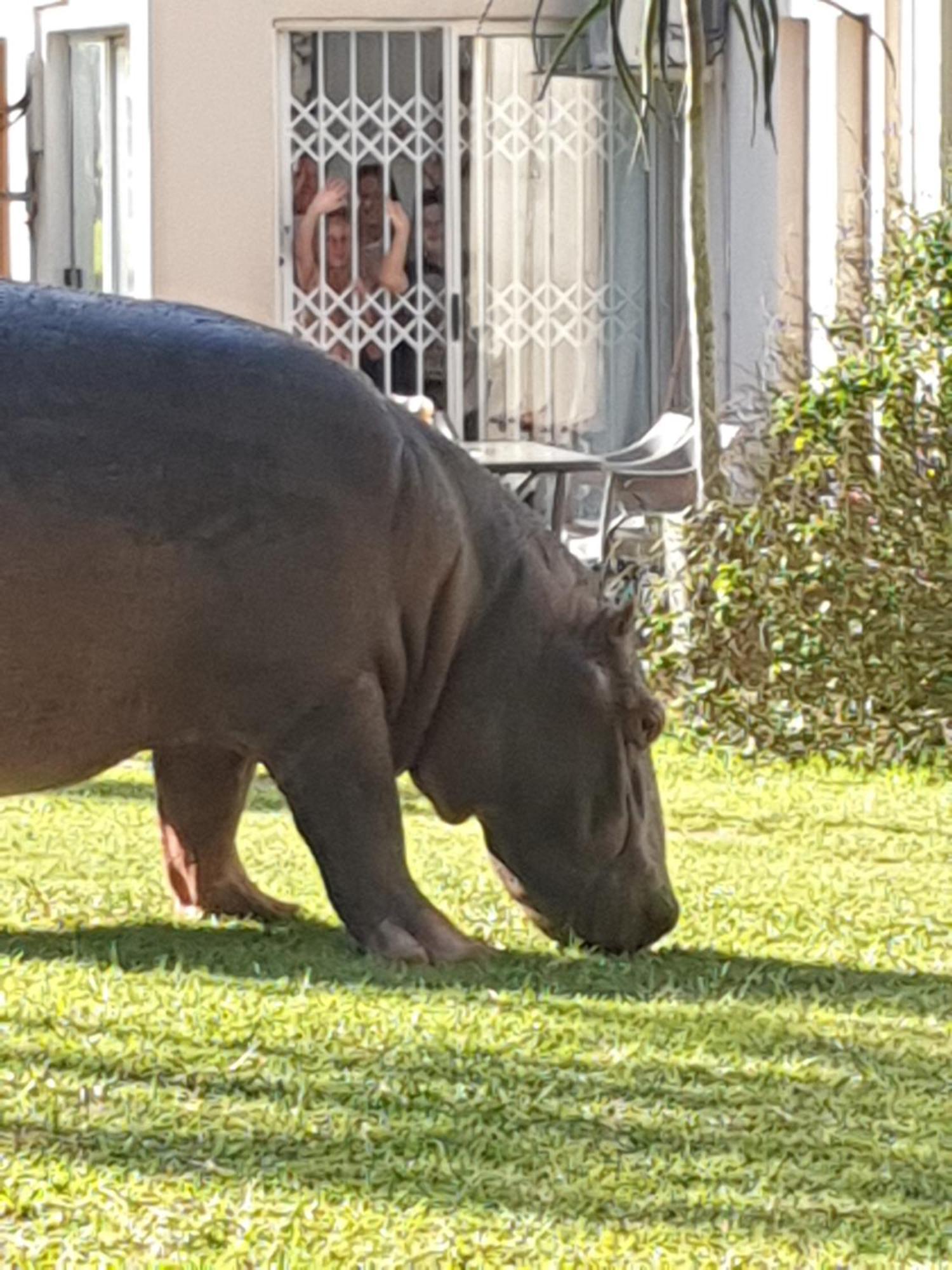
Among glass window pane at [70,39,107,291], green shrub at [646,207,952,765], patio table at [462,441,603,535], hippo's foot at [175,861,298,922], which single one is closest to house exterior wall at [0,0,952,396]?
glass window pane at [70,39,107,291]

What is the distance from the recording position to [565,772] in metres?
6.80

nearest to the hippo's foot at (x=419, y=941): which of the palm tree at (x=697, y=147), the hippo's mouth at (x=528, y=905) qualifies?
the hippo's mouth at (x=528, y=905)

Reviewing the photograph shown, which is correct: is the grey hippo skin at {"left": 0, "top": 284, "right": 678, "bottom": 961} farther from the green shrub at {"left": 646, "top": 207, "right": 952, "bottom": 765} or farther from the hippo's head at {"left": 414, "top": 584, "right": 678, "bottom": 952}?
the green shrub at {"left": 646, "top": 207, "right": 952, "bottom": 765}

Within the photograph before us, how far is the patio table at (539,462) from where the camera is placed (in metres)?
13.0

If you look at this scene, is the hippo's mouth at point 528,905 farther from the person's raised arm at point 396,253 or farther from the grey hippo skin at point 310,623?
the person's raised arm at point 396,253

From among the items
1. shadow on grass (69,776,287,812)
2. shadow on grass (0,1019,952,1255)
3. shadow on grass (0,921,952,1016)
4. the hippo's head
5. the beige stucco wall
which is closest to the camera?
shadow on grass (0,1019,952,1255)

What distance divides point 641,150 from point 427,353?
1.49 metres

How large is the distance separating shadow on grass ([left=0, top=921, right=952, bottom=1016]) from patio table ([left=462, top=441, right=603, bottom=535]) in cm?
534

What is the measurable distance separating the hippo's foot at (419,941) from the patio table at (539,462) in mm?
5680

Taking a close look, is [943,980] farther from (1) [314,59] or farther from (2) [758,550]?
(1) [314,59]

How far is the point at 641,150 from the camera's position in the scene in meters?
16.4

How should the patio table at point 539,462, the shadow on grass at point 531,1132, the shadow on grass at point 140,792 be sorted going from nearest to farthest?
the shadow on grass at point 531,1132
the shadow on grass at point 140,792
the patio table at point 539,462

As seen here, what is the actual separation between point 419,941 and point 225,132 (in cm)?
1025

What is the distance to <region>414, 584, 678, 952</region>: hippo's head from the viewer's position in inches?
268
